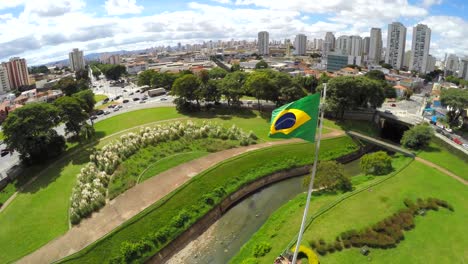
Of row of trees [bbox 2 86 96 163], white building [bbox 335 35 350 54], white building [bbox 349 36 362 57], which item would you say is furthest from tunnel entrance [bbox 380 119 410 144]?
white building [bbox 335 35 350 54]

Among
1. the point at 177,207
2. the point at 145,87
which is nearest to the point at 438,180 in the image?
the point at 177,207

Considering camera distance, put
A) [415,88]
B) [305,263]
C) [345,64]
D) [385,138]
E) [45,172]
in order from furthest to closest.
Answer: [345,64]
[415,88]
[385,138]
[45,172]
[305,263]

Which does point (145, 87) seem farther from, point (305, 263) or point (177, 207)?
point (305, 263)

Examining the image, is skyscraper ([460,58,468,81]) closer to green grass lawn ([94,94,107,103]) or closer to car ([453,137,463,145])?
car ([453,137,463,145])

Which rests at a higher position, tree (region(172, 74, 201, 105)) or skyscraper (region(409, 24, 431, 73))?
skyscraper (region(409, 24, 431, 73))

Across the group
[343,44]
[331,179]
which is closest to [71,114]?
[331,179]

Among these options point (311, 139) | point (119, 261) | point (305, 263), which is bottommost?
point (119, 261)

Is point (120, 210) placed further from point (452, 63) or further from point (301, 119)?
point (452, 63)
